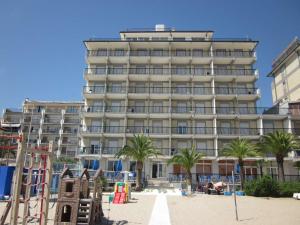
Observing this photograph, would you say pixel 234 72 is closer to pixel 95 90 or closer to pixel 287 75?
pixel 287 75

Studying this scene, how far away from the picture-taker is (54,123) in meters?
74.1

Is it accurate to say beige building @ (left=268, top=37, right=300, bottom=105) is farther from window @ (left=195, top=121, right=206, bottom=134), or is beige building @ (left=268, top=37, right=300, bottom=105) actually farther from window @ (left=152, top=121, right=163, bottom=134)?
window @ (left=152, top=121, right=163, bottom=134)

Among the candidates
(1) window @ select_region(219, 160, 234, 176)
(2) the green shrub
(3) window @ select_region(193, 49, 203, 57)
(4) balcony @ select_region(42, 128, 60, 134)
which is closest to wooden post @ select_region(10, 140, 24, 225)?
(2) the green shrub

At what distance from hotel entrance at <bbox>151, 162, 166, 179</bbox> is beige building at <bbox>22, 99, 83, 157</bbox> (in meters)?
36.2

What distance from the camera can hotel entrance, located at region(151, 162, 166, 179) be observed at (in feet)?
135

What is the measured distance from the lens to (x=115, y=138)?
43.0 m

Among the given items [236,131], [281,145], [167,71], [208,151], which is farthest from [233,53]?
[281,145]

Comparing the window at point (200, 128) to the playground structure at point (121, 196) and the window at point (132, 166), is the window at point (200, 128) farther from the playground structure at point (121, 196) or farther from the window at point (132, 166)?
the playground structure at point (121, 196)

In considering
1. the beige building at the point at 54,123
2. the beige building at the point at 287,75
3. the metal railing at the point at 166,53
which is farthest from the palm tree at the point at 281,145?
the beige building at the point at 54,123

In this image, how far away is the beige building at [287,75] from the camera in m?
46.7

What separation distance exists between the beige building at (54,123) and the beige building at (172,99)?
92.5 ft

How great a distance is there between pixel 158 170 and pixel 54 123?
145ft

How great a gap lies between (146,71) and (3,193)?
106 ft

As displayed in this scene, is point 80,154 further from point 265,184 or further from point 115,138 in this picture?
point 265,184
